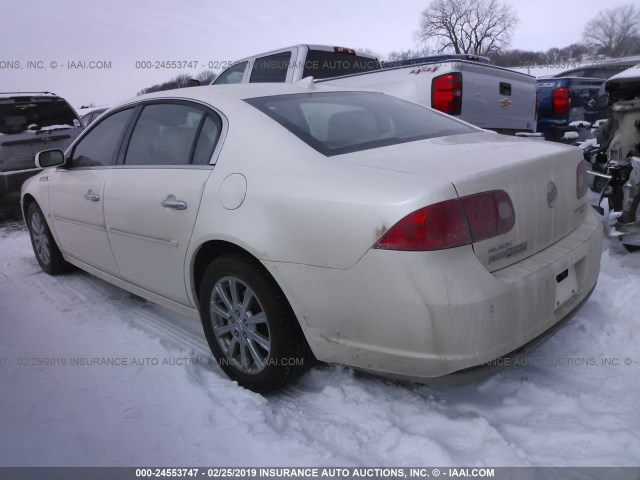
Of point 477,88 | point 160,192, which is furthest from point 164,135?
point 477,88

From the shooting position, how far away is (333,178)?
2.05m

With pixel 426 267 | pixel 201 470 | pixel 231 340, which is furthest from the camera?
pixel 231 340

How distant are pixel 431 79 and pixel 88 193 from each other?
3.47 metres

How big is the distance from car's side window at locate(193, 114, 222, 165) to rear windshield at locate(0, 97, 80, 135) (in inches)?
245

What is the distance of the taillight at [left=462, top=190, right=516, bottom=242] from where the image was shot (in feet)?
6.19

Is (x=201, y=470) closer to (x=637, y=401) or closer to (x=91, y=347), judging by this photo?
(x=91, y=347)

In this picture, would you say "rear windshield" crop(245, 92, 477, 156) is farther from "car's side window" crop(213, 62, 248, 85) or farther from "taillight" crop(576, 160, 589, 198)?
"car's side window" crop(213, 62, 248, 85)

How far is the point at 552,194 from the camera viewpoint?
7.43 feet

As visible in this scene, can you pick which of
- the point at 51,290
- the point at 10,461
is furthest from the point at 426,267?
the point at 51,290

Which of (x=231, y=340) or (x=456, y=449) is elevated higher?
(x=231, y=340)

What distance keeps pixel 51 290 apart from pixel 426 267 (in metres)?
3.45

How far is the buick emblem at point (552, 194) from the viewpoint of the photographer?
224 cm

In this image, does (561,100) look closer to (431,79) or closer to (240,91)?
(431,79)

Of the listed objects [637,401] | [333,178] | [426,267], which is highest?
[333,178]
